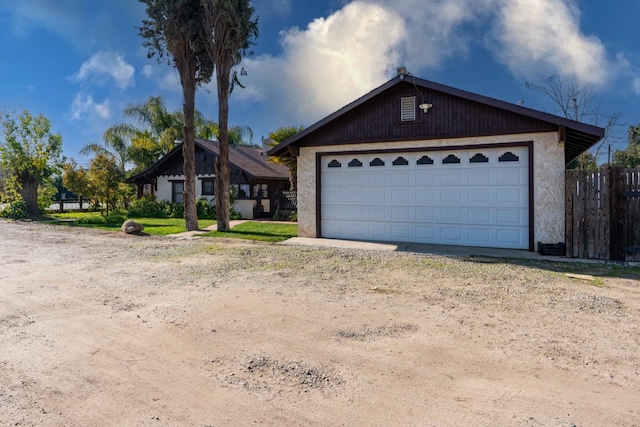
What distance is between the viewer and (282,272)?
8.00 meters

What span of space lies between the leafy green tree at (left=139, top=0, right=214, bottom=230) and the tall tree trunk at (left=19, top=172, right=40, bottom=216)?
12.2 meters

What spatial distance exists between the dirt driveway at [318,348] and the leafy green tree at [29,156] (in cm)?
1788

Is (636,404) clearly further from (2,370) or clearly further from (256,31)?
(256,31)

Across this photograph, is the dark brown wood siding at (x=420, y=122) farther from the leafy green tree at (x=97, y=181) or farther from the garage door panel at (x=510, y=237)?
the leafy green tree at (x=97, y=181)

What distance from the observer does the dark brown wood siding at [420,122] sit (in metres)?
10.8

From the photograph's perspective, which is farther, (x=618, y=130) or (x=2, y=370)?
(x=618, y=130)

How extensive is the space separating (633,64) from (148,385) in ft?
93.8

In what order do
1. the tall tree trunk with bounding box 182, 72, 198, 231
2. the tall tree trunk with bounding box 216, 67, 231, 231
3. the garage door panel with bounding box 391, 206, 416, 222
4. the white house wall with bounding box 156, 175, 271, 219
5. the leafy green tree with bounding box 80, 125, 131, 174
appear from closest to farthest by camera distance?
the garage door panel with bounding box 391, 206, 416, 222, the tall tree trunk with bounding box 216, 67, 231, 231, the tall tree trunk with bounding box 182, 72, 198, 231, the white house wall with bounding box 156, 175, 271, 219, the leafy green tree with bounding box 80, 125, 131, 174

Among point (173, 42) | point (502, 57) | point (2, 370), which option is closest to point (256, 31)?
point (173, 42)

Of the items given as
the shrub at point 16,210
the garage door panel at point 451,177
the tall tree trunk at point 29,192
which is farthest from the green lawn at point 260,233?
the tall tree trunk at point 29,192

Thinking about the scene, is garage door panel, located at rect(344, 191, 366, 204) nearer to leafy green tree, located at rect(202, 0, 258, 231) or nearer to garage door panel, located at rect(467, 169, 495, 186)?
garage door panel, located at rect(467, 169, 495, 186)

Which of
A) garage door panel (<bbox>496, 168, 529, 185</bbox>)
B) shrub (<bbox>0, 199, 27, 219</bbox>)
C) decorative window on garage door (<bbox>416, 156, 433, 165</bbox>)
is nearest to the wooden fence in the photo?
garage door panel (<bbox>496, 168, 529, 185</bbox>)

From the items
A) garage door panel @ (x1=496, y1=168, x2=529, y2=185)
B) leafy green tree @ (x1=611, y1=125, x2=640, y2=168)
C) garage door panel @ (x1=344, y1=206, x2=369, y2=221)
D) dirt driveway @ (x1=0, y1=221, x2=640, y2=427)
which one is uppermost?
leafy green tree @ (x1=611, y1=125, x2=640, y2=168)

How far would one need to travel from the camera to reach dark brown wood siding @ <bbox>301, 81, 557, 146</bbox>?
10844 mm
